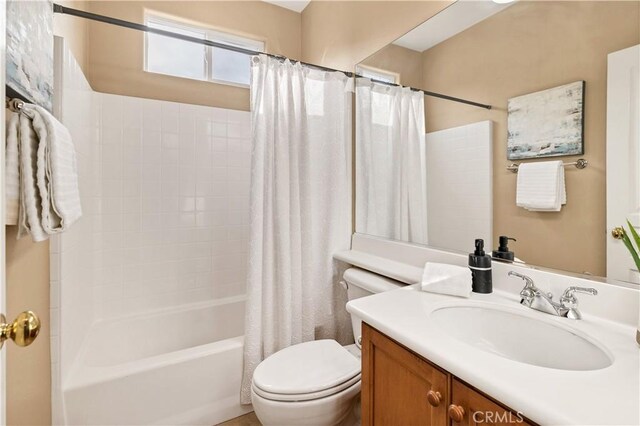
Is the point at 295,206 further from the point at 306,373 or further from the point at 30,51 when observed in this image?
the point at 30,51

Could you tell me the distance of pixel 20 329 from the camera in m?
0.57

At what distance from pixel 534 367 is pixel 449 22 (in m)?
1.43

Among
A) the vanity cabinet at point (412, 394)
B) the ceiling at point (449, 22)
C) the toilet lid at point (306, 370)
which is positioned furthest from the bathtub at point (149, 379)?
the ceiling at point (449, 22)

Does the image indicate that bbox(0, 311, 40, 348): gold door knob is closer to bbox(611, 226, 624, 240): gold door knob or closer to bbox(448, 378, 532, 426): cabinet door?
bbox(448, 378, 532, 426): cabinet door

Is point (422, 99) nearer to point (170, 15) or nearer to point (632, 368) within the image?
point (632, 368)

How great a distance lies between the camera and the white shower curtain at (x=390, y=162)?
1.62 meters

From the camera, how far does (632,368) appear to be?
2.15 ft

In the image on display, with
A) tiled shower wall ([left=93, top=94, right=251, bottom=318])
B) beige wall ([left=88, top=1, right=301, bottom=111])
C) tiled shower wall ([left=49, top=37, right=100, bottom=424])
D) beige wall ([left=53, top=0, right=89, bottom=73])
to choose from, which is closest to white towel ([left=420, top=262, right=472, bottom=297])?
tiled shower wall ([left=49, top=37, right=100, bottom=424])

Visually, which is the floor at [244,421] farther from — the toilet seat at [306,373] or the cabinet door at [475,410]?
the cabinet door at [475,410]

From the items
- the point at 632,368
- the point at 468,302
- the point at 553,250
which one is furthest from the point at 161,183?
the point at 632,368

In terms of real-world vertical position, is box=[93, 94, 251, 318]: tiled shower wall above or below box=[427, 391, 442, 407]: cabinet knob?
above

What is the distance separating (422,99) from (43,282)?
1852 mm

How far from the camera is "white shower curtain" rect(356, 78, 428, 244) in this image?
1.62 m

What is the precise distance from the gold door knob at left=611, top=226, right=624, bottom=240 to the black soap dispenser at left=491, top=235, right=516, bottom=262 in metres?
0.29
